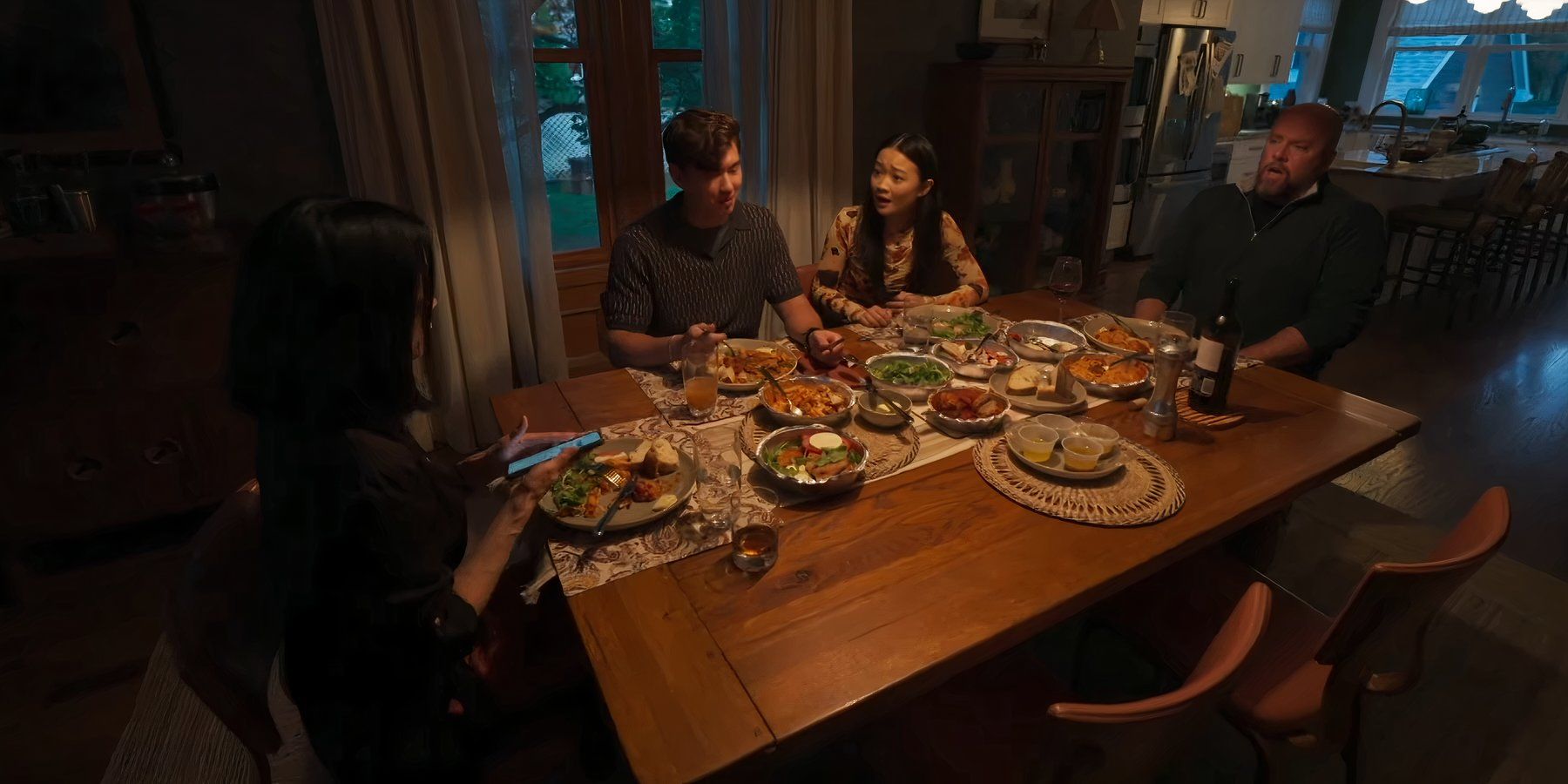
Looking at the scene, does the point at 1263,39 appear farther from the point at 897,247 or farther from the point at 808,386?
the point at 808,386

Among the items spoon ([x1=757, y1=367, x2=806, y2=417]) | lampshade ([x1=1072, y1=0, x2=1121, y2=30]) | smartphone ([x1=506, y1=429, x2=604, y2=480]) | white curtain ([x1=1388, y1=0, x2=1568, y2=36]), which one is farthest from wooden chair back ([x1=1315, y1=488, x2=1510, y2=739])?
white curtain ([x1=1388, y1=0, x2=1568, y2=36])

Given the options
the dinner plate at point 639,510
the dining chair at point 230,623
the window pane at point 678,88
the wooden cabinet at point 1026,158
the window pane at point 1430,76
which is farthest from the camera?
the window pane at point 1430,76

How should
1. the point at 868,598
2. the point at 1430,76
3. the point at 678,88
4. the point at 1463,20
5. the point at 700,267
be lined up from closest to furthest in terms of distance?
1. the point at 868,598
2. the point at 700,267
3. the point at 678,88
4. the point at 1463,20
5. the point at 1430,76

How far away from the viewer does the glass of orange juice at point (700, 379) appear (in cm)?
159

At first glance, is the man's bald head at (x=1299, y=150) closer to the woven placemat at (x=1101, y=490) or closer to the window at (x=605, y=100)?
the woven placemat at (x=1101, y=490)

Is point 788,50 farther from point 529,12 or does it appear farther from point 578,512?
point 578,512

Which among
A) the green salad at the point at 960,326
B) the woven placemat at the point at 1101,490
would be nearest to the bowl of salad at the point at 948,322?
the green salad at the point at 960,326

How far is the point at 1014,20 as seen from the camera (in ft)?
13.0

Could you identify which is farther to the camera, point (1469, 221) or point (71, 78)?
point (1469, 221)

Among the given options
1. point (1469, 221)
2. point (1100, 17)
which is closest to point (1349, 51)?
point (1469, 221)

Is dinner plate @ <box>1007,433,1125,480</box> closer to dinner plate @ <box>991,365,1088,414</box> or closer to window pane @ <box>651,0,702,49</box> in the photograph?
dinner plate @ <box>991,365,1088,414</box>

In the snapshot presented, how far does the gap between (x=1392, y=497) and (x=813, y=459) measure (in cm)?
269

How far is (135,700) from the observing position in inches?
76.0

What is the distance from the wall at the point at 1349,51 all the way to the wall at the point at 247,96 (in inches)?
366
